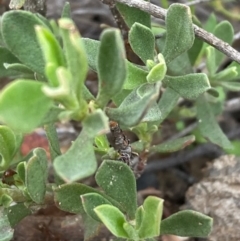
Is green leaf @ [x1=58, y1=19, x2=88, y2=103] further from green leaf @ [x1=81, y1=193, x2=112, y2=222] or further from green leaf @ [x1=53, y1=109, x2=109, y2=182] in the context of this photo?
green leaf @ [x1=81, y1=193, x2=112, y2=222]

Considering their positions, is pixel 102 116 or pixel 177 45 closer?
pixel 102 116

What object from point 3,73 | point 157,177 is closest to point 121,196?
point 3,73

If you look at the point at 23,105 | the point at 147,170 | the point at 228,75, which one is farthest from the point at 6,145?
the point at 147,170

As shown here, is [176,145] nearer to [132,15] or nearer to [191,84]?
[191,84]

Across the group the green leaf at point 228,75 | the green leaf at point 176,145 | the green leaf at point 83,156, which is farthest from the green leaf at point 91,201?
the green leaf at point 228,75

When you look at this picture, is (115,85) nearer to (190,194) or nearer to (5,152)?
(5,152)

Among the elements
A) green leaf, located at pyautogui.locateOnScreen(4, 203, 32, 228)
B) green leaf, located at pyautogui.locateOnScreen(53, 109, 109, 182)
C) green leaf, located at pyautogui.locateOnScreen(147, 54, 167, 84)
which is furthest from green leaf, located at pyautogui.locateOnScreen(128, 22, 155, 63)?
green leaf, located at pyautogui.locateOnScreen(4, 203, 32, 228)
